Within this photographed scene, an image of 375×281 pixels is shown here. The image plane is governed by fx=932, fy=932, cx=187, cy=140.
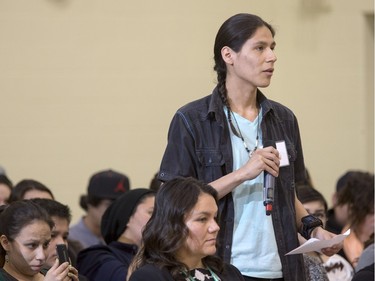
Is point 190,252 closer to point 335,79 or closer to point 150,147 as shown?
point 150,147

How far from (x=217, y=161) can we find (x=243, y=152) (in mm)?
96

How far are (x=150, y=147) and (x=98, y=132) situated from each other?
409 mm

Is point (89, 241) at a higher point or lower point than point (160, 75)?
lower

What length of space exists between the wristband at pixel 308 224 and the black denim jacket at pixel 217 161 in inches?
1.9

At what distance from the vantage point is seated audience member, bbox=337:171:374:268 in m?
5.16

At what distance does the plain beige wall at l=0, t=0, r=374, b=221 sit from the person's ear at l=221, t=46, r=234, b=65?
12.0 ft

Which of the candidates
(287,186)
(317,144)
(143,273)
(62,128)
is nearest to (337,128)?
(317,144)

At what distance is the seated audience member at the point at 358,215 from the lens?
5.16 metres

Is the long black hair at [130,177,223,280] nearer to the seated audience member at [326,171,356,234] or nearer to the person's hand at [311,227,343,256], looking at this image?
the person's hand at [311,227,343,256]

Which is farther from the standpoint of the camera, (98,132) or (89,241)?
(98,132)

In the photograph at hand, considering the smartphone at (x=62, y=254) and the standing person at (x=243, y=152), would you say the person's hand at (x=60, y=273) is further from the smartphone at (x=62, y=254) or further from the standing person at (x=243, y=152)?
the standing person at (x=243, y=152)

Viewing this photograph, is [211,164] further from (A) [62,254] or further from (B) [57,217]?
(B) [57,217]

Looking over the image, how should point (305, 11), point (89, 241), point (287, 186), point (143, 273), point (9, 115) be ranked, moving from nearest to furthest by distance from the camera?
1. point (143, 273)
2. point (287, 186)
3. point (89, 241)
4. point (9, 115)
5. point (305, 11)

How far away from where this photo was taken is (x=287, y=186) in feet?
10.2
